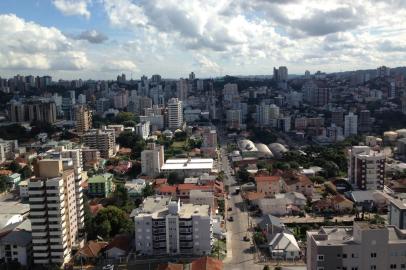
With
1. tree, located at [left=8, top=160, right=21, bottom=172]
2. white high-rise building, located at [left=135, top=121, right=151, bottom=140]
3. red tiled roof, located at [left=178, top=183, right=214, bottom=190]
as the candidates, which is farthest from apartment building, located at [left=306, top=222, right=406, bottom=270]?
white high-rise building, located at [left=135, top=121, right=151, bottom=140]

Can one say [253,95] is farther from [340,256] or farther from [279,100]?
[340,256]

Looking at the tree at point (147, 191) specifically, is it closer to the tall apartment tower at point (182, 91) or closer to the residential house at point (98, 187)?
the residential house at point (98, 187)

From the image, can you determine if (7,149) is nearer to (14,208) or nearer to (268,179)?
(14,208)

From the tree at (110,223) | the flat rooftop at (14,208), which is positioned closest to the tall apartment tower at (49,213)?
the tree at (110,223)

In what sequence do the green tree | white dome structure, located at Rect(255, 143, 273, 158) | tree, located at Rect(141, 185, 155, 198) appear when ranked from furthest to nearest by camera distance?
the green tree, white dome structure, located at Rect(255, 143, 273, 158), tree, located at Rect(141, 185, 155, 198)

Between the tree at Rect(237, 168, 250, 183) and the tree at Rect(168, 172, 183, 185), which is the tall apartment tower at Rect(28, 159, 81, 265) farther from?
the tree at Rect(237, 168, 250, 183)

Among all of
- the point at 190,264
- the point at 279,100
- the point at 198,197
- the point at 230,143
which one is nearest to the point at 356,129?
the point at 230,143

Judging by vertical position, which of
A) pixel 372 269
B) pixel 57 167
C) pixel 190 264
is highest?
pixel 57 167

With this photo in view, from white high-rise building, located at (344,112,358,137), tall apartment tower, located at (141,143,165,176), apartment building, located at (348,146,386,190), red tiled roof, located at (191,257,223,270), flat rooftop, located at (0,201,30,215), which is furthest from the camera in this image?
white high-rise building, located at (344,112,358,137)
